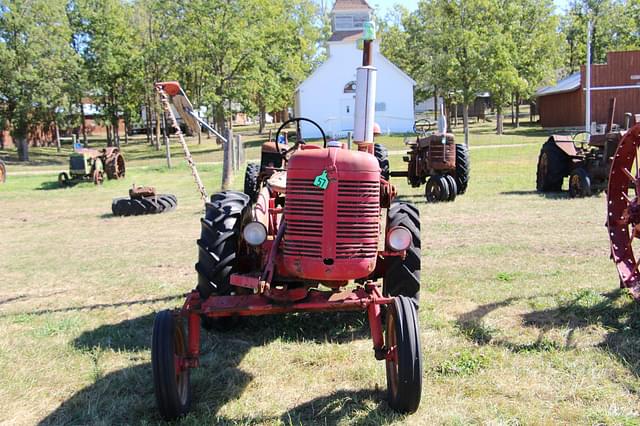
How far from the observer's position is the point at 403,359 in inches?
131

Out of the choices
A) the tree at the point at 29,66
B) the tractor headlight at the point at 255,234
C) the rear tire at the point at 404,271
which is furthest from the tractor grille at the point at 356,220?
the tree at the point at 29,66

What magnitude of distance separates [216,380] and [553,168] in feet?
32.8

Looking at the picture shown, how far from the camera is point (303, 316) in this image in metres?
→ 5.22

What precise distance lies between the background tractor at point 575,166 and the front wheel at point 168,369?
9.26 meters

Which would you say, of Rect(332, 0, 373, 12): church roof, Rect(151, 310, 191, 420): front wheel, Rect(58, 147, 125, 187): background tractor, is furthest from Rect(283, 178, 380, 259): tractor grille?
Rect(332, 0, 373, 12): church roof

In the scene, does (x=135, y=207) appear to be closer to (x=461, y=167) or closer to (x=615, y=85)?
(x=461, y=167)

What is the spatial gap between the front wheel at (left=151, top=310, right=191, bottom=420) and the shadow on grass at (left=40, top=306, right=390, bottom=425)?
13 centimetres

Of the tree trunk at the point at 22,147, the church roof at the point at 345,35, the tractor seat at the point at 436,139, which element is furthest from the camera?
the church roof at the point at 345,35

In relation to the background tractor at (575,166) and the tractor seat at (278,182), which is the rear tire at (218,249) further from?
the background tractor at (575,166)

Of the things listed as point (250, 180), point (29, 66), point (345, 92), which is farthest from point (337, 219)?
point (345, 92)

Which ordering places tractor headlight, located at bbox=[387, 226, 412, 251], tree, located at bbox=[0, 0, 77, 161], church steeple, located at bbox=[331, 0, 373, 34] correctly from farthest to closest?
church steeple, located at bbox=[331, 0, 373, 34]
tree, located at bbox=[0, 0, 77, 161]
tractor headlight, located at bbox=[387, 226, 412, 251]

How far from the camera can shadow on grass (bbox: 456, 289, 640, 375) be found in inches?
170

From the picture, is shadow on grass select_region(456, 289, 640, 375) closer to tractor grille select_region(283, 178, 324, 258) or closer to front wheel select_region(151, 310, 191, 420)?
tractor grille select_region(283, 178, 324, 258)

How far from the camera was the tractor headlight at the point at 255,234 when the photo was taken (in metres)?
3.99
